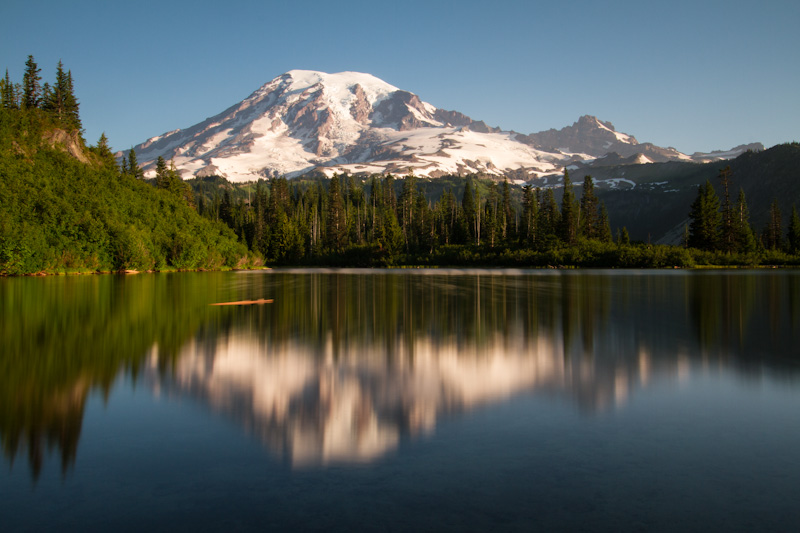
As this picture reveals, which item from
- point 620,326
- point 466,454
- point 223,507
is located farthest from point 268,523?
point 620,326

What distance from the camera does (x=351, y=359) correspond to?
13141 millimetres

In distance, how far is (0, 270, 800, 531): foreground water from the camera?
18.0 feet

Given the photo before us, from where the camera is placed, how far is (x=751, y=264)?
99.2 metres

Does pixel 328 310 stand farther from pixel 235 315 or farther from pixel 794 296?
pixel 794 296

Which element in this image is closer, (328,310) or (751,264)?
(328,310)

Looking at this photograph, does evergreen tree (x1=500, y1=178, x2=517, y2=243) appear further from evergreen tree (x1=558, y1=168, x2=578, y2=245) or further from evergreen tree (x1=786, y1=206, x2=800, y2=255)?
evergreen tree (x1=786, y1=206, x2=800, y2=255)

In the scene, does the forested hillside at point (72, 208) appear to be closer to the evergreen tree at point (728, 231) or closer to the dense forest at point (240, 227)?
the dense forest at point (240, 227)

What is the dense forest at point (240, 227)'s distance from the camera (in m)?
75.2

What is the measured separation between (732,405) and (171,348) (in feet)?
42.3

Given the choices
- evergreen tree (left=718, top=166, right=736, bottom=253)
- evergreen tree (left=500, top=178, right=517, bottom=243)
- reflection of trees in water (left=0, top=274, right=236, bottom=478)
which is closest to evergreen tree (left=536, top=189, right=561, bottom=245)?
evergreen tree (left=500, top=178, right=517, bottom=243)

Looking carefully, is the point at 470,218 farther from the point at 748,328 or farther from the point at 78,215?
the point at 748,328

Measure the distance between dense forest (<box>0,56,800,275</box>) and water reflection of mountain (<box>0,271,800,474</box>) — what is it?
58.1 meters

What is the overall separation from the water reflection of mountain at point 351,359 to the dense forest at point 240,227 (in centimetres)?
5811

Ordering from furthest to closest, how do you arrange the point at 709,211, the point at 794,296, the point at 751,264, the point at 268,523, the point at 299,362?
the point at 709,211 < the point at 751,264 < the point at 794,296 < the point at 299,362 < the point at 268,523
